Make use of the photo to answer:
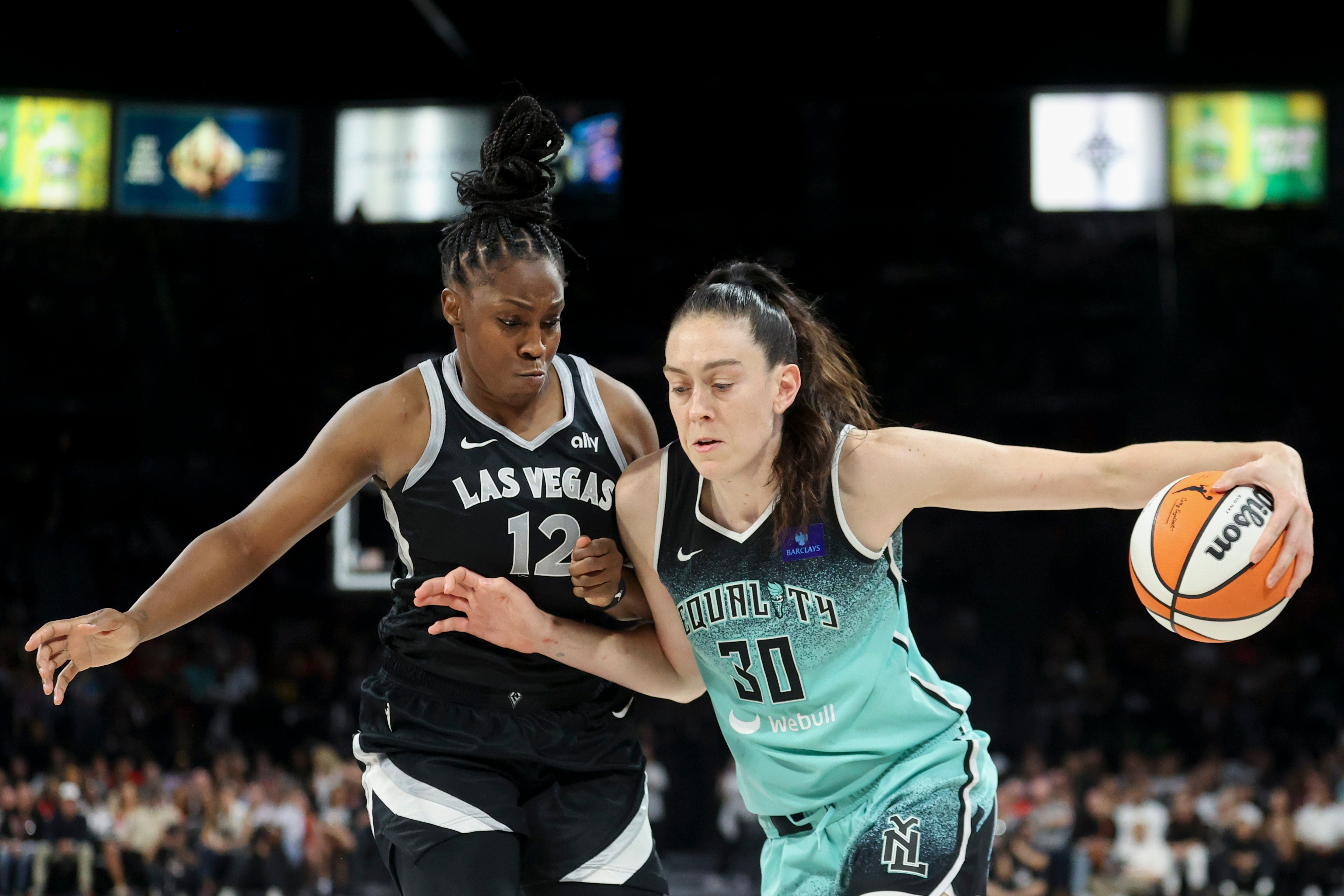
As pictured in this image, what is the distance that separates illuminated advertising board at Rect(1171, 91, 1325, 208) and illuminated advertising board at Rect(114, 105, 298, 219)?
652cm

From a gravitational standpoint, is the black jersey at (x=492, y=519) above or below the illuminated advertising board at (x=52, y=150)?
below

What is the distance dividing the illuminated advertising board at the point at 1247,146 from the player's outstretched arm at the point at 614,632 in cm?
784

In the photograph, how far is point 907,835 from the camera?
214cm

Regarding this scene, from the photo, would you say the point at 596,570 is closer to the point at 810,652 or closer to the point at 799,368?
the point at 810,652

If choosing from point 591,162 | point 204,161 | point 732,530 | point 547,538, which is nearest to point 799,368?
point 732,530

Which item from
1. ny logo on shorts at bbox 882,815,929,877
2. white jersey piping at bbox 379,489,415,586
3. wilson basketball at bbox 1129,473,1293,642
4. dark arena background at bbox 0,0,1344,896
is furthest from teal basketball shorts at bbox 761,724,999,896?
dark arena background at bbox 0,0,1344,896

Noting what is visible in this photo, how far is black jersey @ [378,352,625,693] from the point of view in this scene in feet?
7.92

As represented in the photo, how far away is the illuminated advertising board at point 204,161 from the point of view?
8.98 meters

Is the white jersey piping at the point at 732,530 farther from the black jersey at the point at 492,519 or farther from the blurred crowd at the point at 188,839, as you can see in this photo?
the blurred crowd at the point at 188,839

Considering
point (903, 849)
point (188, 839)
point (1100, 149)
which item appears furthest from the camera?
point (1100, 149)

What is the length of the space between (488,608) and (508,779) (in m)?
0.36

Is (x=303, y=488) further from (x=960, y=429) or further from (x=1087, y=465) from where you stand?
(x=960, y=429)

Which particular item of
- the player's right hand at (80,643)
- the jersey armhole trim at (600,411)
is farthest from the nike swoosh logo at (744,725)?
the player's right hand at (80,643)

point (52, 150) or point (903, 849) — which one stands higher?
point (52, 150)
